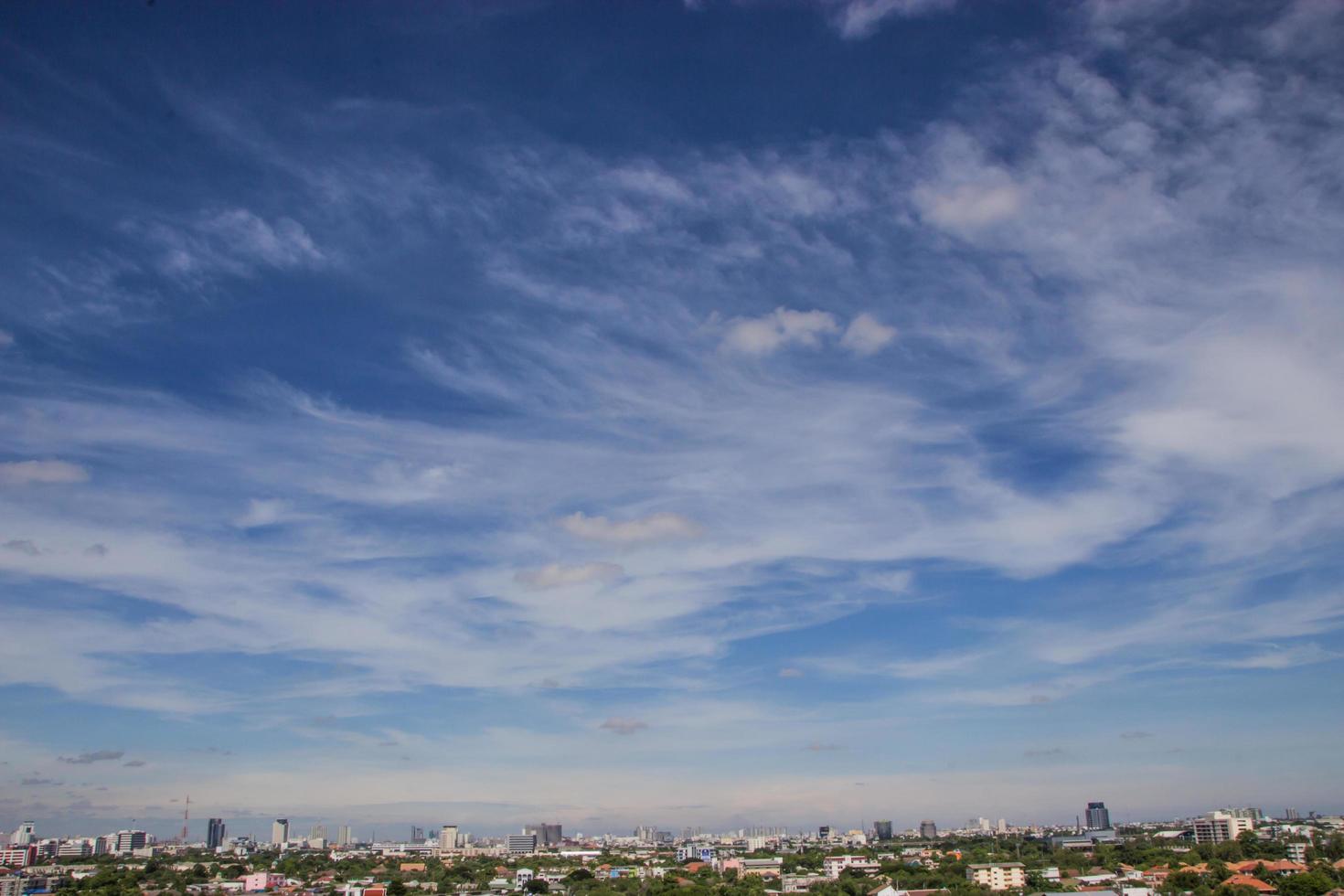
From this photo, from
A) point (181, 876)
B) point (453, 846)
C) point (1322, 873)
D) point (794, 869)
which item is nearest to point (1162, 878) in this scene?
point (1322, 873)

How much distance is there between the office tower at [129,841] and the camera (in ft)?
284

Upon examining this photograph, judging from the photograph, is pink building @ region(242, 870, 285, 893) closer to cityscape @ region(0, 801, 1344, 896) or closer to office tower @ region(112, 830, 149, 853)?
cityscape @ region(0, 801, 1344, 896)

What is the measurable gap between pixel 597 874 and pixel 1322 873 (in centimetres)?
3033

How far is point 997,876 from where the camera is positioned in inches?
1495

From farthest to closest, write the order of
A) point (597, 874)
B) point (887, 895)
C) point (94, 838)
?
point (94, 838) < point (597, 874) < point (887, 895)

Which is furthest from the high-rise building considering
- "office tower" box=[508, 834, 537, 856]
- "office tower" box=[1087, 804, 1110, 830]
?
"office tower" box=[1087, 804, 1110, 830]

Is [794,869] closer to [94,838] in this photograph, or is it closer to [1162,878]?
[1162,878]

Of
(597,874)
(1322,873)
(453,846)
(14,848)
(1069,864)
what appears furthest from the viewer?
(453,846)

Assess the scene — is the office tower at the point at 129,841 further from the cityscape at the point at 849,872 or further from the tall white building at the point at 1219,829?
the tall white building at the point at 1219,829

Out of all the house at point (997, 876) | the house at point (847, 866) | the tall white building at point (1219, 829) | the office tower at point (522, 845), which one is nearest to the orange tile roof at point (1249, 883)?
the house at point (997, 876)

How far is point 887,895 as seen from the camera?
31.9 metres

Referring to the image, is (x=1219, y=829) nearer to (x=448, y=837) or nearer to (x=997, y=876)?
(x=997, y=876)

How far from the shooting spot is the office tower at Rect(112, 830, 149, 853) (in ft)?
284

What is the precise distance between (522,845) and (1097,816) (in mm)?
57878
